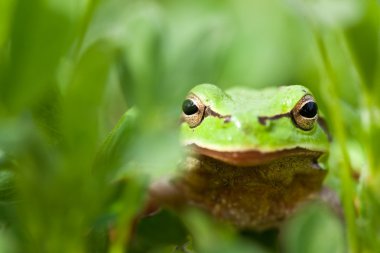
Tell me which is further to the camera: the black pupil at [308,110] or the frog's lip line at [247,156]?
the black pupil at [308,110]

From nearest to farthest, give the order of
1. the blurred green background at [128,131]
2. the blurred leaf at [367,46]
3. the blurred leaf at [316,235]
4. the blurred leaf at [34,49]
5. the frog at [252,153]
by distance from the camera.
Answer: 1. the blurred green background at [128,131]
2. the blurred leaf at [34,49]
3. the blurred leaf at [316,235]
4. the frog at [252,153]
5. the blurred leaf at [367,46]

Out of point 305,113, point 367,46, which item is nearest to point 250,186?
point 305,113

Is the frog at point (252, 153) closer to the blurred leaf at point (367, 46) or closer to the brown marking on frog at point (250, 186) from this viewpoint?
the brown marking on frog at point (250, 186)

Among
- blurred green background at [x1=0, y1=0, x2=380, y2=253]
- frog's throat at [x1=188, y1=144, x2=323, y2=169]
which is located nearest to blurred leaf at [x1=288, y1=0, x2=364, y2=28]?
blurred green background at [x1=0, y1=0, x2=380, y2=253]

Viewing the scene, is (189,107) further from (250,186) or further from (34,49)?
(34,49)

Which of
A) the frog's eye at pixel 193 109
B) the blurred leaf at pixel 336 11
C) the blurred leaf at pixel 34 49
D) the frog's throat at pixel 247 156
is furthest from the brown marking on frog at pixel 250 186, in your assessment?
the blurred leaf at pixel 34 49

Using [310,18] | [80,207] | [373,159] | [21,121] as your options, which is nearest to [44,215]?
[80,207]

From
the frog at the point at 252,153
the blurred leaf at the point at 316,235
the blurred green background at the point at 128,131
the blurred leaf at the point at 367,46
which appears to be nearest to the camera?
the blurred green background at the point at 128,131

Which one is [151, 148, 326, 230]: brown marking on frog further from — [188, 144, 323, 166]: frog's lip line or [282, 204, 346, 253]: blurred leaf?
[282, 204, 346, 253]: blurred leaf
